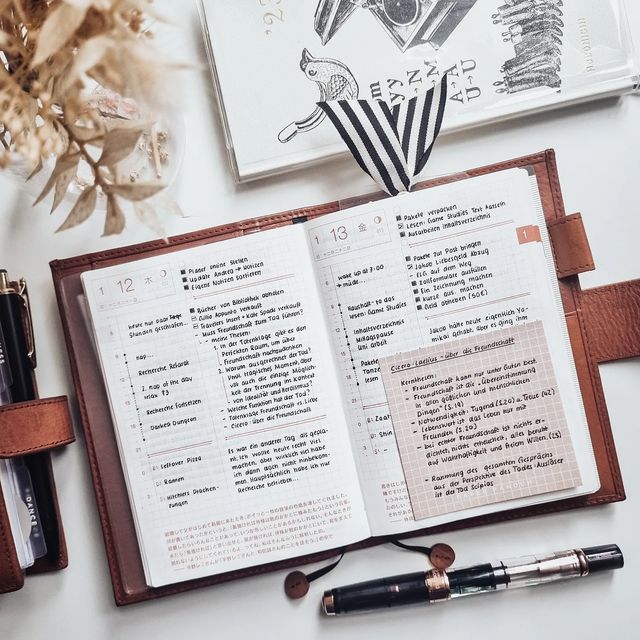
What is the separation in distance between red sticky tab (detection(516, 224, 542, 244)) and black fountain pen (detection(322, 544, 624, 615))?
34cm

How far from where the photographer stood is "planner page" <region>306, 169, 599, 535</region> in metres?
0.71

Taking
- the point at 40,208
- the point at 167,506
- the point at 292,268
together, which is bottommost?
the point at 167,506

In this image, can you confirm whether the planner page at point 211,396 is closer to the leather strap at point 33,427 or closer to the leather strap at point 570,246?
the leather strap at point 33,427

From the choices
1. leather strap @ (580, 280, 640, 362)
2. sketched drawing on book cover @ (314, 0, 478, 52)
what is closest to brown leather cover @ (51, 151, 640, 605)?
leather strap @ (580, 280, 640, 362)

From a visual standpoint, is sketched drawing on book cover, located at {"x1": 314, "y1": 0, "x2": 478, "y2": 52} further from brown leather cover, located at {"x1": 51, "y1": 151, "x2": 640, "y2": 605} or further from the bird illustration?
brown leather cover, located at {"x1": 51, "y1": 151, "x2": 640, "y2": 605}

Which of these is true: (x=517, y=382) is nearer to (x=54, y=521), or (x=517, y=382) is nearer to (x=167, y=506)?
(x=167, y=506)

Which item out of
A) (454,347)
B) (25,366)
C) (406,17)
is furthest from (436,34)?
(25,366)

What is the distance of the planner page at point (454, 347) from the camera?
71 cm

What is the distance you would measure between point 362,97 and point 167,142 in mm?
220

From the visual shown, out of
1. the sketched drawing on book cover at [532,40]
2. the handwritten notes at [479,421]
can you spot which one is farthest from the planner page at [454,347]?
the sketched drawing on book cover at [532,40]

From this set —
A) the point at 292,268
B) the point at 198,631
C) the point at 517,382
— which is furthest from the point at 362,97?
the point at 198,631

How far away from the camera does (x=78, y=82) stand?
1.55 feet

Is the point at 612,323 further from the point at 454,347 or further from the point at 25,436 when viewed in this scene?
the point at 25,436

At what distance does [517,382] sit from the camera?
0.71m
